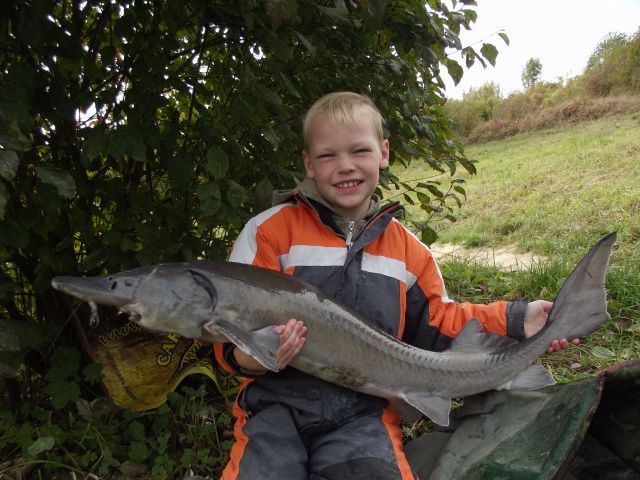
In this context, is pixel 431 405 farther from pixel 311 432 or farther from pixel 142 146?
pixel 142 146

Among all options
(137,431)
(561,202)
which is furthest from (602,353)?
(561,202)

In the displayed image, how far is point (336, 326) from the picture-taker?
1.96 m

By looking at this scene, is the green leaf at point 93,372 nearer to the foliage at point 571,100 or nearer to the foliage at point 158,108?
the foliage at point 158,108

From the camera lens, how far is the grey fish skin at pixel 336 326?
5.59 ft

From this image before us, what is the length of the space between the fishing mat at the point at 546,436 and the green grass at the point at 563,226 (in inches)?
38.4

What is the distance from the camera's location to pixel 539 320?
2.23 meters

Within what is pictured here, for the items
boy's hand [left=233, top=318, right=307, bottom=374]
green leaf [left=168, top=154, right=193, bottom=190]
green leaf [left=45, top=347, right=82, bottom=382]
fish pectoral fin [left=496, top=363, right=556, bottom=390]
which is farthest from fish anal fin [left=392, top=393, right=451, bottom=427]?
green leaf [left=45, top=347, right=82, bottom=382]

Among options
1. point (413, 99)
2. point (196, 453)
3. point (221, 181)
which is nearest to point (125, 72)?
point (221, 181)

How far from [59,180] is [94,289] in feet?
1.19

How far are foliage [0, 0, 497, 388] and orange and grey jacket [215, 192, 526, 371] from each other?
16cm

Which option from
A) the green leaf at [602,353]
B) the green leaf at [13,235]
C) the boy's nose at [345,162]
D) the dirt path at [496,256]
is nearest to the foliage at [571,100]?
the dirt path at [496,256]

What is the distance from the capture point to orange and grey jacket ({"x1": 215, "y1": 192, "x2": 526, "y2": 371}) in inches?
86.1

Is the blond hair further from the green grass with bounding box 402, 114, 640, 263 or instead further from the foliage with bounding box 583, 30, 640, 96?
the foliage with bounding box 583, 30, 640, 96

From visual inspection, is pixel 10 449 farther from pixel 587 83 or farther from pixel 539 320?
pixel 587 83
